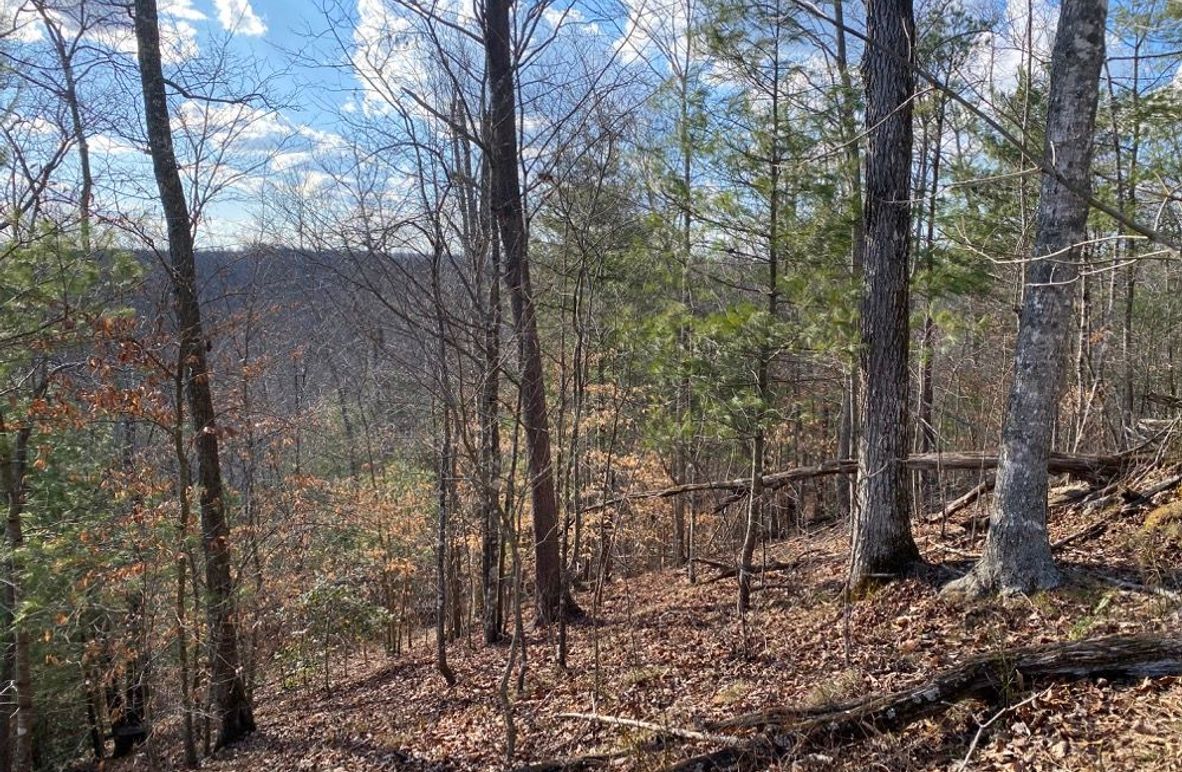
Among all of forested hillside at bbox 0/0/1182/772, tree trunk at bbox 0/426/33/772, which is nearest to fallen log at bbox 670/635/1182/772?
forested hillside at bbox 0/0/1182/772

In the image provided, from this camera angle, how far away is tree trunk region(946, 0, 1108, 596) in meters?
4.11

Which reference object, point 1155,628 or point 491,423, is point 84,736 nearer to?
point 491,423

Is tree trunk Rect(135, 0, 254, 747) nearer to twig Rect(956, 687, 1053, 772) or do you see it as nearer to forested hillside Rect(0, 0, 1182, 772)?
forested hillside Rect(0, 0, 1182, 772)

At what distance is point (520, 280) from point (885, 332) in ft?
12.1

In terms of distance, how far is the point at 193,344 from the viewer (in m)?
7.08

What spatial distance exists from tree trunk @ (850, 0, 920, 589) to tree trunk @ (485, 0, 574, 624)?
2.73 meters

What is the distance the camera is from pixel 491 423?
6395 mm

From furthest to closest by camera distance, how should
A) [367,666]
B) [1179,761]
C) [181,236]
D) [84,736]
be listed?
[367,666], [84,736], [181,236], [1179,761]

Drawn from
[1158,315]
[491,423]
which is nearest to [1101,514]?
[491,423]

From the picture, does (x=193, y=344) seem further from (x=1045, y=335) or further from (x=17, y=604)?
(x=1045, y=335)

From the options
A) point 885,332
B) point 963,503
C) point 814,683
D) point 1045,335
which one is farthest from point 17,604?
point 963,503

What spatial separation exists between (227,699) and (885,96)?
9.10m

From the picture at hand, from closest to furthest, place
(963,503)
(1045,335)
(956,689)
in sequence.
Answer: (956,689), (1045,335), (963,503)

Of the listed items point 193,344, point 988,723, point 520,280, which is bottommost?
point 988,723
